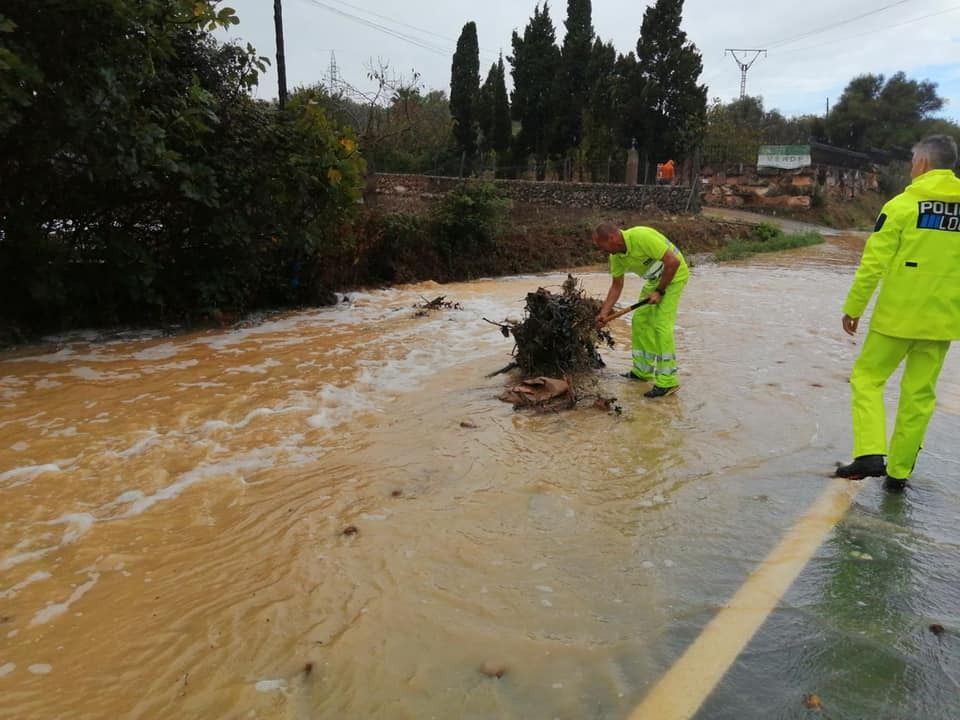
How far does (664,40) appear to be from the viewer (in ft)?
90.5

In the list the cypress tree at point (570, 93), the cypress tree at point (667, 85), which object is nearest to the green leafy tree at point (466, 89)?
the cypress tree at point (570, 93)

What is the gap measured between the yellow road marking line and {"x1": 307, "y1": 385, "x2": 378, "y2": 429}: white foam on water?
3.35 meters

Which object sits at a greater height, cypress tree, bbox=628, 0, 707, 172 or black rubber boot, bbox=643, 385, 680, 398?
cypress tree, bbox=628, 0, 707, 172

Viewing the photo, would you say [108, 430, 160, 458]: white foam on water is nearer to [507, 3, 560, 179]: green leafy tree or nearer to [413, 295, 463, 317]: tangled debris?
[413, 295, 463, 317]: tangled debris

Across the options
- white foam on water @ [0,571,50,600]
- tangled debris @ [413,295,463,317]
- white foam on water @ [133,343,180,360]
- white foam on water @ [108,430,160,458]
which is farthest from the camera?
tangled debris @ [413,295,463,317]

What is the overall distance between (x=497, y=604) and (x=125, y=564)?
1.76 meters

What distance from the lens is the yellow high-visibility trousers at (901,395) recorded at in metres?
3.80

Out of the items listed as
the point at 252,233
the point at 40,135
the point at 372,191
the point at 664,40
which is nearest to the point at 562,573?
the point at 40,135

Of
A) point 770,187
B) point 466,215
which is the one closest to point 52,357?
point 466,215

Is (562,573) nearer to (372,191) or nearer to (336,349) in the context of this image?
(336,349)

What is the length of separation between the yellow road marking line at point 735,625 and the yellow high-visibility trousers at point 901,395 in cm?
44

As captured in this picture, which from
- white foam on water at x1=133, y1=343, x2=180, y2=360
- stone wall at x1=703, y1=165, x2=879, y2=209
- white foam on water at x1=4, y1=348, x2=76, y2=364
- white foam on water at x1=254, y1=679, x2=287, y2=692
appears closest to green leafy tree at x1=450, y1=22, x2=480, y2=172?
stone wall at x1=703, y1=165, x2=879, y2=209

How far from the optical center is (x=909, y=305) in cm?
373

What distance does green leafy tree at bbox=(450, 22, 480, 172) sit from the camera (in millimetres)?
31125
